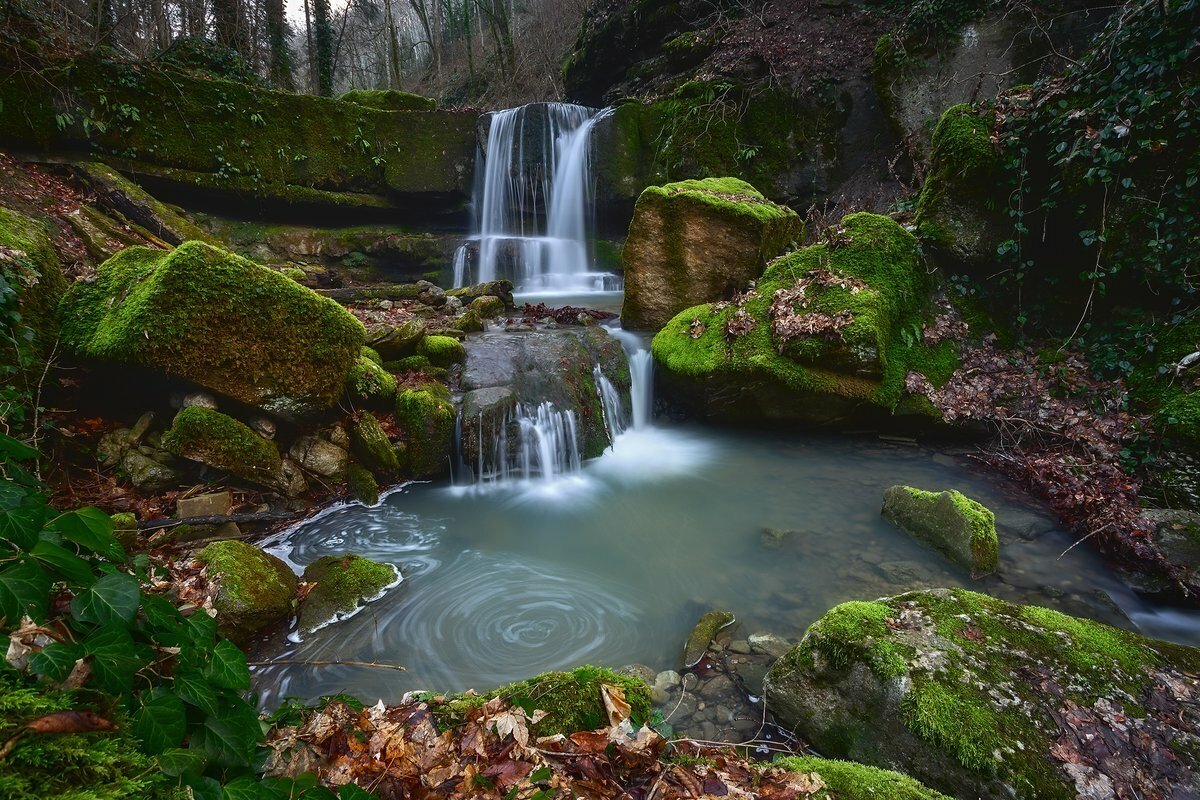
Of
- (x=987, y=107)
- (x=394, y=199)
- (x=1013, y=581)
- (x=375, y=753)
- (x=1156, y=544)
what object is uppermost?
(x=394, y=199)

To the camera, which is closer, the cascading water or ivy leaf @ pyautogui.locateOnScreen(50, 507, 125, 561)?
ivy leaf @ pyautogui.locateOnScreen(50, 507, 125, 561)

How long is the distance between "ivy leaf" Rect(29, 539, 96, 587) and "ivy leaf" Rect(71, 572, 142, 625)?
0.08 meters

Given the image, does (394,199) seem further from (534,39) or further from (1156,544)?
(534,39)

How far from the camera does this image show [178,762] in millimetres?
1068

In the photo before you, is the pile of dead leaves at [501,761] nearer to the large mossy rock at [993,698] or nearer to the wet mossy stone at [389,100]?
the large mossy rock at [993,698]

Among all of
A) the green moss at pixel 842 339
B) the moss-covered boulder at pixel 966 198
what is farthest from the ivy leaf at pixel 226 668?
the moss-covered boulder at pixel 966 198

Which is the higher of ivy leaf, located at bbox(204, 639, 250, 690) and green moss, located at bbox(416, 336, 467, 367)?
green moss, located at bbox(416, 336, 467, 367)

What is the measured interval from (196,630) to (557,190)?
14.4 metres

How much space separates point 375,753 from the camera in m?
1.81

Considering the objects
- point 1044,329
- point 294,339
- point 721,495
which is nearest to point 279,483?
point 294,339

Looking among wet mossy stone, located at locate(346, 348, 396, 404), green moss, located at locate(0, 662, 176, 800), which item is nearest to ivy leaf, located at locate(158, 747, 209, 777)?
green moss, located at locate(0, 662, 176, 800)

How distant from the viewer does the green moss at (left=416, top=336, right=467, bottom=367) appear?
22.1 ft

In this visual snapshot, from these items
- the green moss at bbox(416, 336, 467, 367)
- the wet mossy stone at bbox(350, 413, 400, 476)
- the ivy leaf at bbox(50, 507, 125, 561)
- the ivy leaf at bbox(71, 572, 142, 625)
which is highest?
the green moss at bbox(416, 336, 467, 367)

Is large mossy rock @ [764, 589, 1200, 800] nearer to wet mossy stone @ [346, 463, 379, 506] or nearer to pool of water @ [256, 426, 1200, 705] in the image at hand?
pool of water @ [256, 426, 1200, 705]
